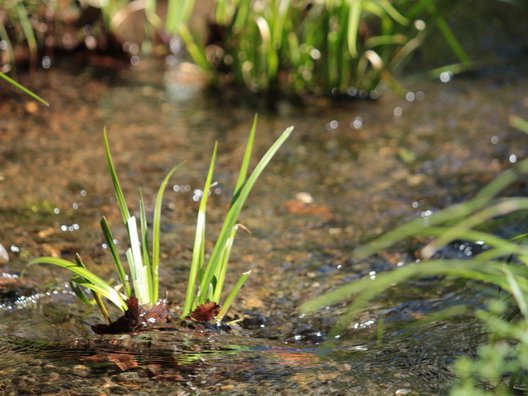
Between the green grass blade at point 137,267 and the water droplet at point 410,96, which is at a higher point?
the water droplet at point 410,96

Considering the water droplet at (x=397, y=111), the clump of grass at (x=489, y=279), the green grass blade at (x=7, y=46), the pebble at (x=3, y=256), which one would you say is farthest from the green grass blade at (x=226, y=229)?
the green grass blade at (x=7, y=46)

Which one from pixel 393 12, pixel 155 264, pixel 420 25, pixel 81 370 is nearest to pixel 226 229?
pixel 155 264

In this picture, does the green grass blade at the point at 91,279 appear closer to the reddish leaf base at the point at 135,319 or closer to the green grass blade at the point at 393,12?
the reddish leaf base at the point at 135,319

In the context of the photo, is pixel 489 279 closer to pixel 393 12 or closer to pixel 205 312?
pixel 205 312

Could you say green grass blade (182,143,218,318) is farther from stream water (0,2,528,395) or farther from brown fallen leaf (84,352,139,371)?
brown fallen leaf (84,352,139,371)

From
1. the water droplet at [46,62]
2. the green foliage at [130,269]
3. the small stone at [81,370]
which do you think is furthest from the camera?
the water droplet at [46,62]

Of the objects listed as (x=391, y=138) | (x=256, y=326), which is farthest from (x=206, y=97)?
→ (x=256, y=326)

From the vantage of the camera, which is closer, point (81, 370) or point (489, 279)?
point (489, 279)
